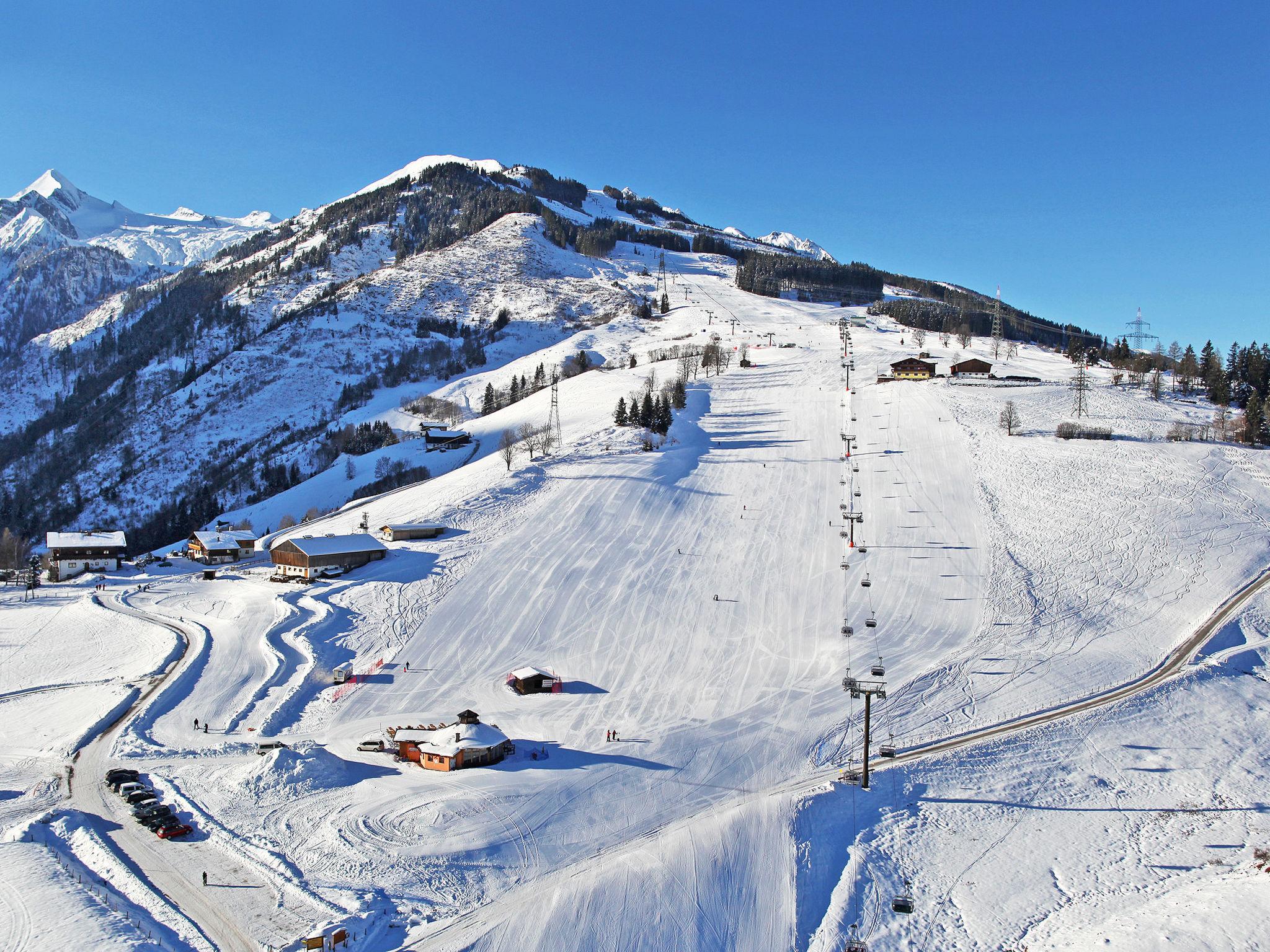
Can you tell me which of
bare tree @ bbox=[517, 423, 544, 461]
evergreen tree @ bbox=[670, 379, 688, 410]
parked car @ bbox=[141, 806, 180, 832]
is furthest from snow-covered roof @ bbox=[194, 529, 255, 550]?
parked car @ bbox=[141, 806, 180, 832]

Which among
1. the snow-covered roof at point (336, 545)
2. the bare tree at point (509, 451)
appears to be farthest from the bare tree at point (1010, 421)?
the snow-covered roof at point (336, 545)

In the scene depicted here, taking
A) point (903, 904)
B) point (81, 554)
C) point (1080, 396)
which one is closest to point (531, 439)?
point (81, 554)

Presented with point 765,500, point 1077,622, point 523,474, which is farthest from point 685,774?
point 523,474

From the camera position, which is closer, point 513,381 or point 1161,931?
point 1161,931

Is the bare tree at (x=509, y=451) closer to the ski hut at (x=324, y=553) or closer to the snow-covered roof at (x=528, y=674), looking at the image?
the ski hut at (x=324, y=553)

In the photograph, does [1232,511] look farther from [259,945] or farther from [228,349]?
[228,349]
